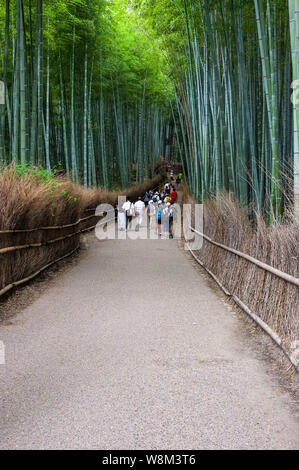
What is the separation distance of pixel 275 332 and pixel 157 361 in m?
0.88

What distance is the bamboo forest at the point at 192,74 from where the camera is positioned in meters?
5.59

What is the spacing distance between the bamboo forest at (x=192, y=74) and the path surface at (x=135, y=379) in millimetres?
1309

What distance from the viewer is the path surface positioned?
1.97m

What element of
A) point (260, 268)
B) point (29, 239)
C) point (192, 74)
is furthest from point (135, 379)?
point (192, 74)

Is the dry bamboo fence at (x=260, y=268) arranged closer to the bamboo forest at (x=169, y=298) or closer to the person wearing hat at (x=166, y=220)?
the bamboo forest at (x=169, y=298)

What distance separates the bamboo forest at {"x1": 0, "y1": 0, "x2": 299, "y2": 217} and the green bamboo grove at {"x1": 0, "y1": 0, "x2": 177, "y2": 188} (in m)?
0.04

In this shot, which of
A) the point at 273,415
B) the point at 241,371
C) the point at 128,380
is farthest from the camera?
the point at 241,371

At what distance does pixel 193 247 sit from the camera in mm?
8641

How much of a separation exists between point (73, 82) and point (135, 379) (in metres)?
9.49

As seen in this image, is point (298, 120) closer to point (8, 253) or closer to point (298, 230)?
point (298, 230)

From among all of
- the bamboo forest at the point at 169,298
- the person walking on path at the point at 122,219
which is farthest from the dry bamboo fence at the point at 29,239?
the person walking on path at the point at 122,219

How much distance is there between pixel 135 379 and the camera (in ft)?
8.52
